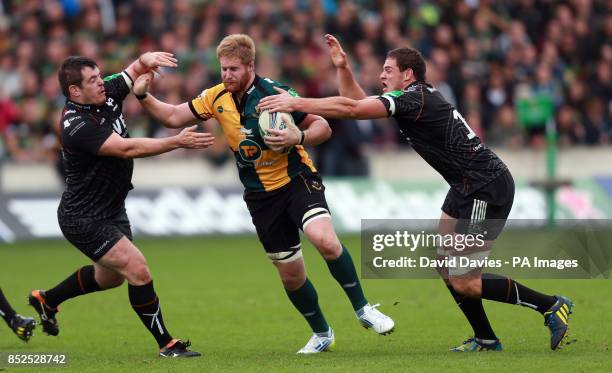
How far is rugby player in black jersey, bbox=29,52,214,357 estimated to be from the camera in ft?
32.3

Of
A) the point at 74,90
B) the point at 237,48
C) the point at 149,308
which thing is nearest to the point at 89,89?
the point at 74,90

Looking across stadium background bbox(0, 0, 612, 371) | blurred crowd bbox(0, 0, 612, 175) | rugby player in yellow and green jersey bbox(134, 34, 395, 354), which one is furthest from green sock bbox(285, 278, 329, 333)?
blurred crowd bbox(0, 0, 612, 175)

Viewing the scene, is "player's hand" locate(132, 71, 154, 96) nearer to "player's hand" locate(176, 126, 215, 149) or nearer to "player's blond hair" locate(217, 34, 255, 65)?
"player's blond hair" locate(217, 34, 255, 65)

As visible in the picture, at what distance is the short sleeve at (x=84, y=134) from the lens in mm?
9820

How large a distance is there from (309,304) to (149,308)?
4.57 ft

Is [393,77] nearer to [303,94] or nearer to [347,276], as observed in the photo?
[347,276]

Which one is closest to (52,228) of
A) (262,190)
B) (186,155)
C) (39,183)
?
(39,183)

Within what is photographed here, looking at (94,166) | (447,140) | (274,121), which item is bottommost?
(94,166)

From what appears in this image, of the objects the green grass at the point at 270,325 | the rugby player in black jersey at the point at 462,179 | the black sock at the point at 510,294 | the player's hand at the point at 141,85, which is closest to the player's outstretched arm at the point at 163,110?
the player's hand at the point at 141,85

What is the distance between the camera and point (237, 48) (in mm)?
9859

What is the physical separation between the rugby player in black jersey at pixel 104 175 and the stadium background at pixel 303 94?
5.35 meters

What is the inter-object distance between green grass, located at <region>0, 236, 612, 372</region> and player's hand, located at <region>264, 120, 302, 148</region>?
5.80 feet

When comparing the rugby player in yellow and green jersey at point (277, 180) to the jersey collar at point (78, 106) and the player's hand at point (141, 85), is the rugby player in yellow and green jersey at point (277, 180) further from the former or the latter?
the jersey collar at point (78, 106)

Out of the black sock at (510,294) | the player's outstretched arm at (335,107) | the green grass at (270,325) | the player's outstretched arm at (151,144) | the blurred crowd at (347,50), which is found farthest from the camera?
the blurred crowd at (347,50)
